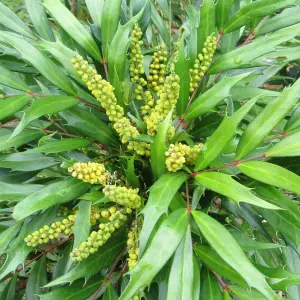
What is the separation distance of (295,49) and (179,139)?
0.42 metres

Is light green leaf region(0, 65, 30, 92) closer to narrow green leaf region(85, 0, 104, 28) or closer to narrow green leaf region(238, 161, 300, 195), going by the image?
narrow green leaf region(85, 0, 104, 28)

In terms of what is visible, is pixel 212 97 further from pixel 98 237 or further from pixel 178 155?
pixel 98 237

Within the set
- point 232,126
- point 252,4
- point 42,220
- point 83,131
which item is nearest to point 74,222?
point 42,220

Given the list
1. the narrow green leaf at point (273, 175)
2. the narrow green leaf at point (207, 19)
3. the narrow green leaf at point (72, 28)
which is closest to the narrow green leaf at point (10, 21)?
the narrow green leaf at point (72, 28)

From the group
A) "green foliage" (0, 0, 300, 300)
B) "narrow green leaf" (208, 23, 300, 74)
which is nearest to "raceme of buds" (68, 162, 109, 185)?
"green foliage" (0, 0, 300, 300)

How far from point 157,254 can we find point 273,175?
24 centimetres

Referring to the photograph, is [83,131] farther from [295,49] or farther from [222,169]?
[295,49]

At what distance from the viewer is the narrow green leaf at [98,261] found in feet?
2.65

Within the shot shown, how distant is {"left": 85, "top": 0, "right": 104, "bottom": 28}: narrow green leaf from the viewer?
0.99 meters

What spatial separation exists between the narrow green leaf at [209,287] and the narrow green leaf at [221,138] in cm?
21

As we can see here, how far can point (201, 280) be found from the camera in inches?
32.5

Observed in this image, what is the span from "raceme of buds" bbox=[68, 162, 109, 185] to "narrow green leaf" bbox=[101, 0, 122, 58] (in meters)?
0.29

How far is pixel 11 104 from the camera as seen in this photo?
0.86 m

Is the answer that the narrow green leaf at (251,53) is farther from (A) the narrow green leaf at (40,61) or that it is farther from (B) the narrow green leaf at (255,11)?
(A) the narrow green leaf at (40,61)
